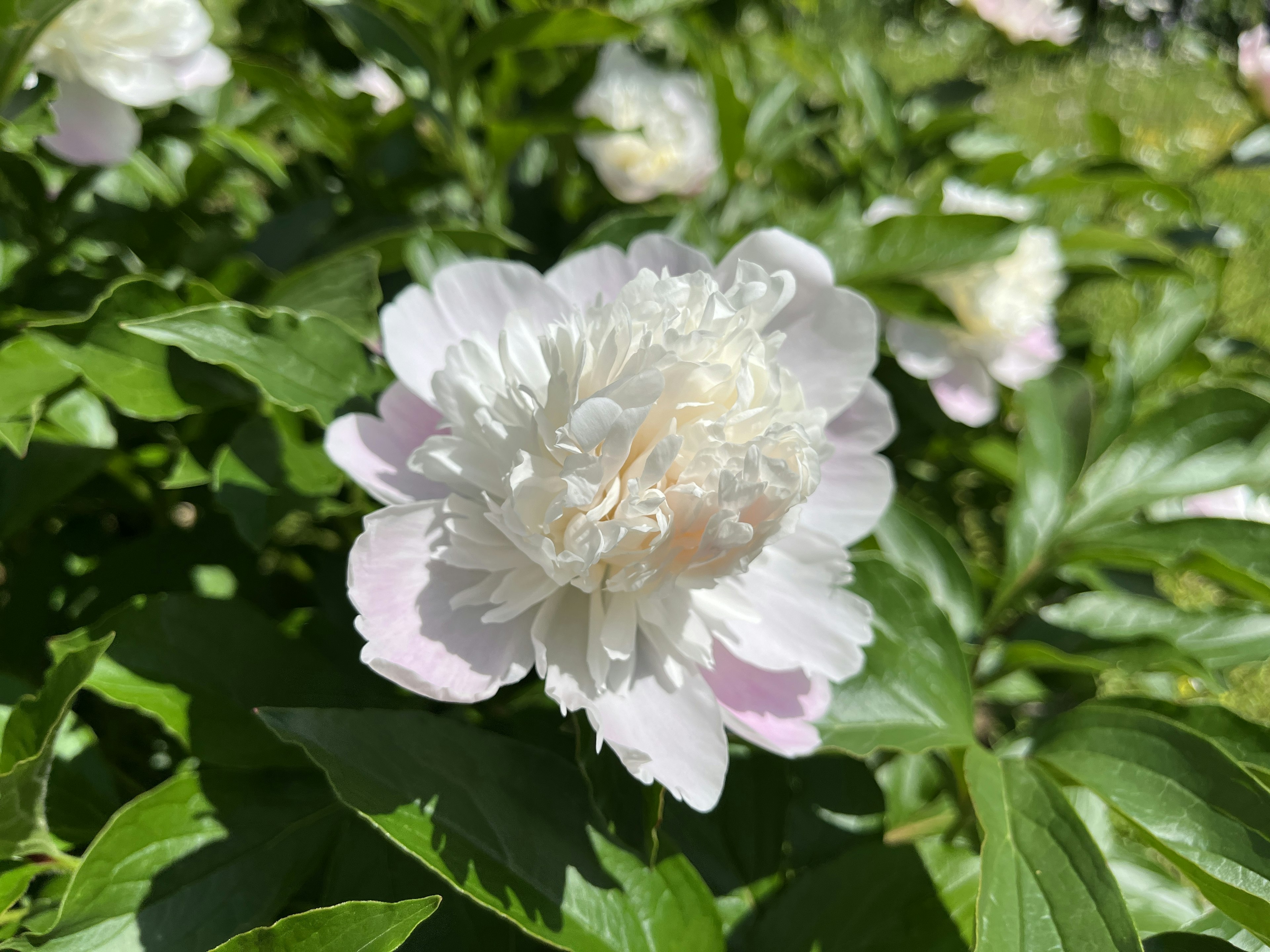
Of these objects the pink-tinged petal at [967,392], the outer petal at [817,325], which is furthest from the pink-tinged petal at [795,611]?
the pink-tinged petal at [967,392]

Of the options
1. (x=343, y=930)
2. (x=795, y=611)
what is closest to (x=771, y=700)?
(x=795, y=611)

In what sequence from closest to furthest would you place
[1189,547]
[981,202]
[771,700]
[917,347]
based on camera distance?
[771,700] → [1189,547] → [917,347] → [981,202]

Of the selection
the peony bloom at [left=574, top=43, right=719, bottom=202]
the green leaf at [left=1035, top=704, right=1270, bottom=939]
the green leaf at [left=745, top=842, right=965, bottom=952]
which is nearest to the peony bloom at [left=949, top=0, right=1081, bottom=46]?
the peony bloom at [left=574, top=43, right=719, bottom=202]

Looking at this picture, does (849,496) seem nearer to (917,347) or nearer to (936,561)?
(936,561)

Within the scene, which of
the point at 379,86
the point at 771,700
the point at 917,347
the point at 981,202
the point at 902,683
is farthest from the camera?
the point at 379,86

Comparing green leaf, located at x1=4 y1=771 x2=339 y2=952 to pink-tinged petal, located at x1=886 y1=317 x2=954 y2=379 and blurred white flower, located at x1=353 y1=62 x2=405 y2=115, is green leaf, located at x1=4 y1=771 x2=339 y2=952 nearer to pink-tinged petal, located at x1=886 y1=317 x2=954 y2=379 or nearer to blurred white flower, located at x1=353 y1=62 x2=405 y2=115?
pink-tinged petal, located at x1=886 y1=317 x2=954 y2=379

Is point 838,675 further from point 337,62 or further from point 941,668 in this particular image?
point 337,62
